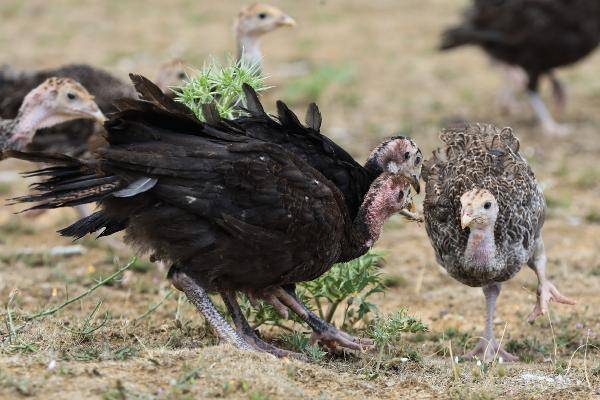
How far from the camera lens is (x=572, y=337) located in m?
6.32

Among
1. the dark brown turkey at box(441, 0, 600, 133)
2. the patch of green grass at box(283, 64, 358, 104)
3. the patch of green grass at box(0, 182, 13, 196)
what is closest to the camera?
the patch of green grass at box(0, 182, 13, 196)

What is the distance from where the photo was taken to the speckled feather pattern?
606 cm

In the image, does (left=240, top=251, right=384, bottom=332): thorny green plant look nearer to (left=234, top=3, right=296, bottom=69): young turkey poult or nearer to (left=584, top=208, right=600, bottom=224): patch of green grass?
(left=234, top=3, right=296, bottom=69): young turkey poult

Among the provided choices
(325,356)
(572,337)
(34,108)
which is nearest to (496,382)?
(325,356)

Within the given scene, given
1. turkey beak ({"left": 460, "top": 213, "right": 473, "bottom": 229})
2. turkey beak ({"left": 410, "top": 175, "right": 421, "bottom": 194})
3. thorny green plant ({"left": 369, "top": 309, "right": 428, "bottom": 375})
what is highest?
turkey beak ({"left": 410, "top": 175, "right": 421, "bottom": 194})

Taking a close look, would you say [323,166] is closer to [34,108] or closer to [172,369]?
[172,369]

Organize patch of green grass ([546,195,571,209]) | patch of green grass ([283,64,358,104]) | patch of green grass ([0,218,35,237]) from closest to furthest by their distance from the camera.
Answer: patch of green grass ([0,218,35,237]) < patch of green grass ([546,195,571,209]) < patch of green grass ([283,64,358,104])

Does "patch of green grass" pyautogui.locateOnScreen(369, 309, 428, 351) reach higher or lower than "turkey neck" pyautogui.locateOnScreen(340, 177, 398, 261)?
lower

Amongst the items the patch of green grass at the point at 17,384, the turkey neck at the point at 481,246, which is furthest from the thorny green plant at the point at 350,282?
the patch of green grass at the point at 17,384

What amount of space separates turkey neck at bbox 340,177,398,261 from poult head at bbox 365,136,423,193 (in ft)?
1.01

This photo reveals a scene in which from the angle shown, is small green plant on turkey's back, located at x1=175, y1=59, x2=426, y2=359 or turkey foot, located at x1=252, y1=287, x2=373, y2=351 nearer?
turkey foot, located at x1=252, y1=287, x2=373, y2=351

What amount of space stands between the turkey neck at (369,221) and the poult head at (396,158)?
31 centimetres

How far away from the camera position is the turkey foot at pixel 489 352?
5.86 metres

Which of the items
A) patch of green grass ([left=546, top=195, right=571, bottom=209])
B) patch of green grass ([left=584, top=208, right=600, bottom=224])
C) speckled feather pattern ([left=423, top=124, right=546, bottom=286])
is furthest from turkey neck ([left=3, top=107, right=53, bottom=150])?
patch of green grass ([left=584, top=208, right=600, bottom=224])
